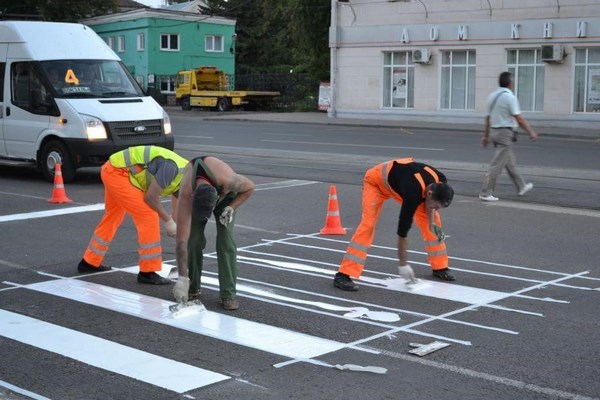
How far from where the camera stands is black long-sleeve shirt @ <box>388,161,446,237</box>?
7918 mm

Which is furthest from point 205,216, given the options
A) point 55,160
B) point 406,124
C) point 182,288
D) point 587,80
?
point 406,124

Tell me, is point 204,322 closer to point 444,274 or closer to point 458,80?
point 444,274

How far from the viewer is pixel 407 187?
7.95 m

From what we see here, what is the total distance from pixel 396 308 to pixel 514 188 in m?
8.29

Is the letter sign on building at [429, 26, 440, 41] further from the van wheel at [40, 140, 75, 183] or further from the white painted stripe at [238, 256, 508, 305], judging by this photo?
the white painted stripe at [238, 256, 508, 305]

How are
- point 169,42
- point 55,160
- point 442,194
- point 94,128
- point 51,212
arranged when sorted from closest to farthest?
point 442,194, point 51,212, point 94,128, point 55,160, point 169,42

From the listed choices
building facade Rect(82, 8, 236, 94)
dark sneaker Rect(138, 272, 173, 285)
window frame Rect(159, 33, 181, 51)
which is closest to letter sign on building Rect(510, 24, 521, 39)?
dark sneaker Rect(138, 272, 173, 285)

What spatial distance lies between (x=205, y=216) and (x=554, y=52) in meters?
29.7

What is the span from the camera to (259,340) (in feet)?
22.1

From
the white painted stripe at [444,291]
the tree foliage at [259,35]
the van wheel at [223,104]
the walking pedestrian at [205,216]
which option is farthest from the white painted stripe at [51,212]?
the tree foliage at [259,35]

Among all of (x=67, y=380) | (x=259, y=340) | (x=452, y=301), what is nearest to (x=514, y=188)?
(x=452, y=301)

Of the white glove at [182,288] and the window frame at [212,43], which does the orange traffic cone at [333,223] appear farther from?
the window frame at [212,43]

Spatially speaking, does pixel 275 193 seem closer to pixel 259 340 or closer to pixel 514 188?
pixel 514 188

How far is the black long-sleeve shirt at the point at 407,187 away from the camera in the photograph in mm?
7918
